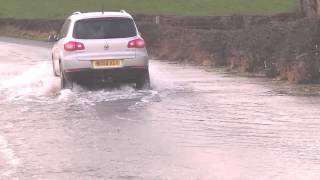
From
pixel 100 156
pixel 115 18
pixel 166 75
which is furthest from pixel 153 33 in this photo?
pixel 100 156

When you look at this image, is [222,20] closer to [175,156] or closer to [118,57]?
[118,57]

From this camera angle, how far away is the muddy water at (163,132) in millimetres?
8562

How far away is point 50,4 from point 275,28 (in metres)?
45.2

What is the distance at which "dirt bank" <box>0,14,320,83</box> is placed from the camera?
59.5 feet

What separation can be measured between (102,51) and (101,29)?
0.52 meters

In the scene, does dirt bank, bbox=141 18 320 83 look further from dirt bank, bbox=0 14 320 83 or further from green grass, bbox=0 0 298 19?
green grass, bbox=0 0 298 19

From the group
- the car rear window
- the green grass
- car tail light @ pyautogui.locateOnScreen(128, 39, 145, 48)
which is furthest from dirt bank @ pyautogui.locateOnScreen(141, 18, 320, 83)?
the green grass

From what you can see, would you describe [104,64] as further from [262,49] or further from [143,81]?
[262,49]

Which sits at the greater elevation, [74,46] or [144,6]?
[74,46]

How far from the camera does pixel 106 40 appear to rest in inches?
614

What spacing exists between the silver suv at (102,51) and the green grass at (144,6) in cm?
4138

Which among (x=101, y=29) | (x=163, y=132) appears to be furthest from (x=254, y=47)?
(x=163, y=132)

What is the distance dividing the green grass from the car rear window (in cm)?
4139

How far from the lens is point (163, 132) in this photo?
10992 millimetres
